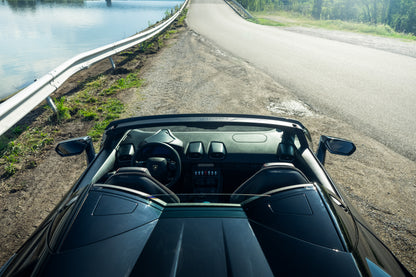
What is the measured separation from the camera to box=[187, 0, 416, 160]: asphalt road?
5.29m

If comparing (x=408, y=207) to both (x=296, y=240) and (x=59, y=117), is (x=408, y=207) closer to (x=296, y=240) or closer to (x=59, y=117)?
(x=296, y=240)

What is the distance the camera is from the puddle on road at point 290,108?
18.5 feet

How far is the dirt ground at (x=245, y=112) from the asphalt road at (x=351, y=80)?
0.47 m

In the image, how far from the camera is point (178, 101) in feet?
20.1

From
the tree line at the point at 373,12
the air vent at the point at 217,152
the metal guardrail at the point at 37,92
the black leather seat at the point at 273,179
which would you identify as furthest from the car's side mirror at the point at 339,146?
the tree line at the point at 373,12

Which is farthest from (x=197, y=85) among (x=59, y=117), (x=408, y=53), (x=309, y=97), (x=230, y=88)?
(x=408, y=53)

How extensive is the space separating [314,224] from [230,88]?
588 centimetres

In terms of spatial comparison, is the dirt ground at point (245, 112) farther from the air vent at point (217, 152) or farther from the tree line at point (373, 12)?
the tree line at point (373, 12)

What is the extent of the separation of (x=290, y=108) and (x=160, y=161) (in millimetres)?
4335

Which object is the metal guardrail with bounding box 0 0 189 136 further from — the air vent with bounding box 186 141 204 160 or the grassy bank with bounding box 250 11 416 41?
the grassy bank with bounding box 250 11 416 41

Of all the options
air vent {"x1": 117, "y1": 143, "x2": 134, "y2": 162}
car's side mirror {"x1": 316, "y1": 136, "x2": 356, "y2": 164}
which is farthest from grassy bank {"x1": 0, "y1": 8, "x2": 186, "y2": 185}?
car's side mirror {"x1": 316, "y1": 136, "x2": 356, "y2": 164}

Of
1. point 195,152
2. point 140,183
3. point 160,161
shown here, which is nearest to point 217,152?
point 195,152

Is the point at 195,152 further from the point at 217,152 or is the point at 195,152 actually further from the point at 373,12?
the point at 373,12

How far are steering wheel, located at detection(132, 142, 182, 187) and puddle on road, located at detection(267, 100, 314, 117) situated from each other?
3.81 meters
